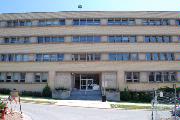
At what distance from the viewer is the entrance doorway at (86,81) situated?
44469 mm

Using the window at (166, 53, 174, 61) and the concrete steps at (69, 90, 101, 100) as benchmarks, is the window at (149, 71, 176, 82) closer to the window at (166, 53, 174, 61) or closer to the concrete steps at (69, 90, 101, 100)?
the window at (166, 53, 174, 61)

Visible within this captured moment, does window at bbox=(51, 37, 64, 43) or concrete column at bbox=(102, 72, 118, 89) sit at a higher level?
window at bbox=(51, 37, 64, 43)

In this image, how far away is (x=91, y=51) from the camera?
1671 inches

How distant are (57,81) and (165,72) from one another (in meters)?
18.6

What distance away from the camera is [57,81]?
4234cm

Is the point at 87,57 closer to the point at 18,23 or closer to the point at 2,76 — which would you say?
the point at 18,23

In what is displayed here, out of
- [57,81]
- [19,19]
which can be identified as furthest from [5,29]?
[57,81]

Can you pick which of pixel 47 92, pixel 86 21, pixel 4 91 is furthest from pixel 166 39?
pixel 4 91

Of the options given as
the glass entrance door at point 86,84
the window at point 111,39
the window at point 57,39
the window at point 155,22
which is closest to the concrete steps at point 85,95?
the glass entrance door at point 86,84

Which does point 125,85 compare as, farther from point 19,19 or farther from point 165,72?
point 19,19

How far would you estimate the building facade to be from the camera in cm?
4219

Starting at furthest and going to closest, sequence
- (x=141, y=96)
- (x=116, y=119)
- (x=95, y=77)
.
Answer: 1. (x=95, y=77)
2. (x=141, y=96)
3. (x=116, y=119)

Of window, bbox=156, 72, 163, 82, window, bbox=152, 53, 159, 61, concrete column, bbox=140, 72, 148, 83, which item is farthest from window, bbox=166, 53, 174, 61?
concrete column, bbox=140, 72, 148, 83

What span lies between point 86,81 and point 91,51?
581 cm
